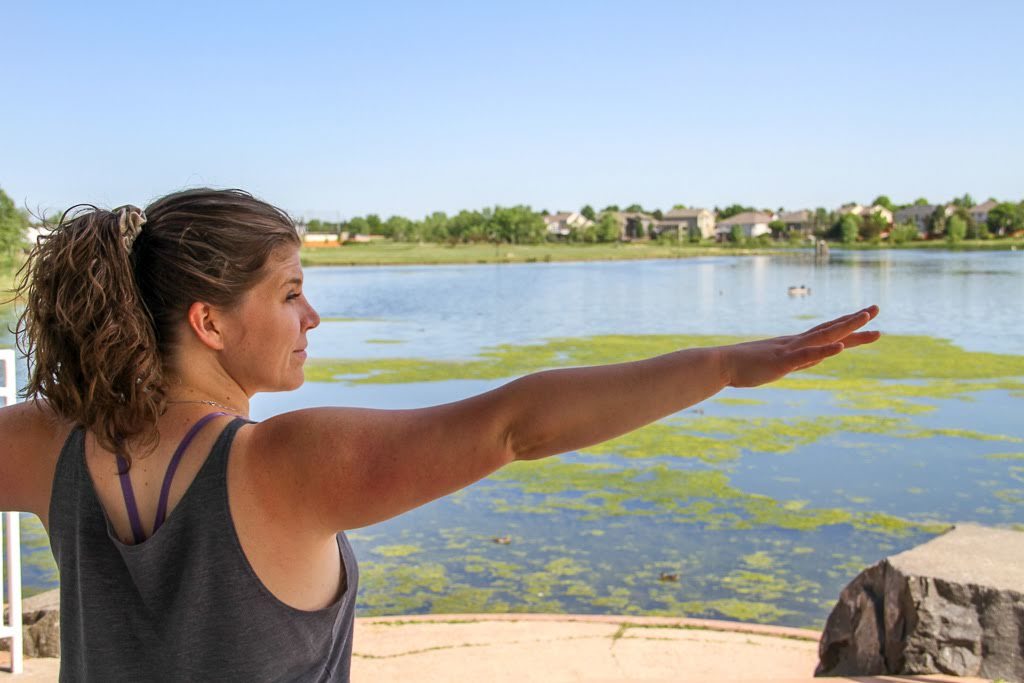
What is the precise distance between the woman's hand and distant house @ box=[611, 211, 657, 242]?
123 m

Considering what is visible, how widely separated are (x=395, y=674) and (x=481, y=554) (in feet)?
9.30

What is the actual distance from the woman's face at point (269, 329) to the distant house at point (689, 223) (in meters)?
127

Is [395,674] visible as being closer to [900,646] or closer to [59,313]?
[900,646]

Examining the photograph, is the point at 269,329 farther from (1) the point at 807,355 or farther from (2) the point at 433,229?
(2) the point at 433,229

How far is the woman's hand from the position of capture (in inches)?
42.6

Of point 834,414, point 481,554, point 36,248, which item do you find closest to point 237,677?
point 36,248

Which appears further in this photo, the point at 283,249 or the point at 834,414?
the point at 834,414

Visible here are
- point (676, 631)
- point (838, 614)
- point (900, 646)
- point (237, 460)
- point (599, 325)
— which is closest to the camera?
point (237, 460)

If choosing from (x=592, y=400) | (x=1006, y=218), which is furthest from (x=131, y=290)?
(x=1006, y=218)

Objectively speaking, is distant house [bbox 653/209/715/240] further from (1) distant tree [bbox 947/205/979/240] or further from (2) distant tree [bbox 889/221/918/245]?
(1) distant tree [bbox 947/205/979/240]

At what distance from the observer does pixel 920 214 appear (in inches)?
4683

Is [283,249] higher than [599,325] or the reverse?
higher

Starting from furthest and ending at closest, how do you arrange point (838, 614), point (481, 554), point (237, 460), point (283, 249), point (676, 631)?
point (481, 554), point (676, 631), point (838, 614), point (283, 249), point (237, 460)

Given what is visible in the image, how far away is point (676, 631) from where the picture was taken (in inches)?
190
